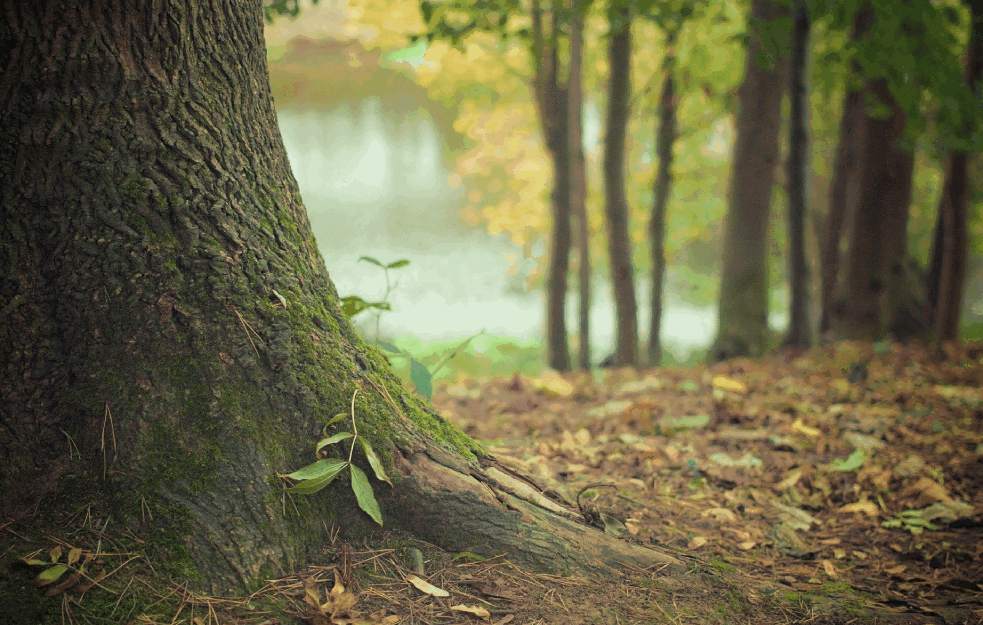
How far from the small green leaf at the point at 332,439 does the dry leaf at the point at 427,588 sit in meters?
0.39

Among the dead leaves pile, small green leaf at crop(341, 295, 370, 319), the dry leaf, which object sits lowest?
the dead leaves pile

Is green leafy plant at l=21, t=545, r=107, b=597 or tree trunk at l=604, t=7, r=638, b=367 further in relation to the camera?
tree trunk at l=604, t=7, r=638, b=367

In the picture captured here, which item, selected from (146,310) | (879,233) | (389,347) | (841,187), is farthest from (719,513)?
(841,187)

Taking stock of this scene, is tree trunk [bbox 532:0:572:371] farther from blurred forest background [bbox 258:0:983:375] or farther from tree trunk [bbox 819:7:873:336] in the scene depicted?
tree trunk [bbox 819:7:873:336]

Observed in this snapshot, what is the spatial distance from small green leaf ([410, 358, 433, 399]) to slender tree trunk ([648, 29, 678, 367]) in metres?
7.93

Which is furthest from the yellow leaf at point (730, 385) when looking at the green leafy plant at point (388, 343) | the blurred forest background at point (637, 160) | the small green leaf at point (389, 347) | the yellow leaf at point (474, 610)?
the yellow leaf at point (474, 610)

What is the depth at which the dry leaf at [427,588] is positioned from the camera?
5.28 feet

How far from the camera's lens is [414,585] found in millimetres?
1622

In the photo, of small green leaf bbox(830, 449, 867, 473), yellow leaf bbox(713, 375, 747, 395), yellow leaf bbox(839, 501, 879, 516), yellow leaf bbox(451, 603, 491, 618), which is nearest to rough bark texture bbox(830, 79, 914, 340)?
yellow leaf bbox(713, 375, 747, 395)

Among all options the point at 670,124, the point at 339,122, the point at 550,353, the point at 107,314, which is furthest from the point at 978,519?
the point at 339,122

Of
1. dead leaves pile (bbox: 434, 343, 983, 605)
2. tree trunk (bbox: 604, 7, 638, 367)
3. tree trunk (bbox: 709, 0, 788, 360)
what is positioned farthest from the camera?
tree trunk (bbox: 604, 7, 638, 367)

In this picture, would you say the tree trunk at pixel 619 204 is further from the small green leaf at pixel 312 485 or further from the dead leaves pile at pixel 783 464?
the small green leaf at pixel 312 485

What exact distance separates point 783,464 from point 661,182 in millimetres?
7559

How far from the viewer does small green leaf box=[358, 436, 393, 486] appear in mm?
1646
